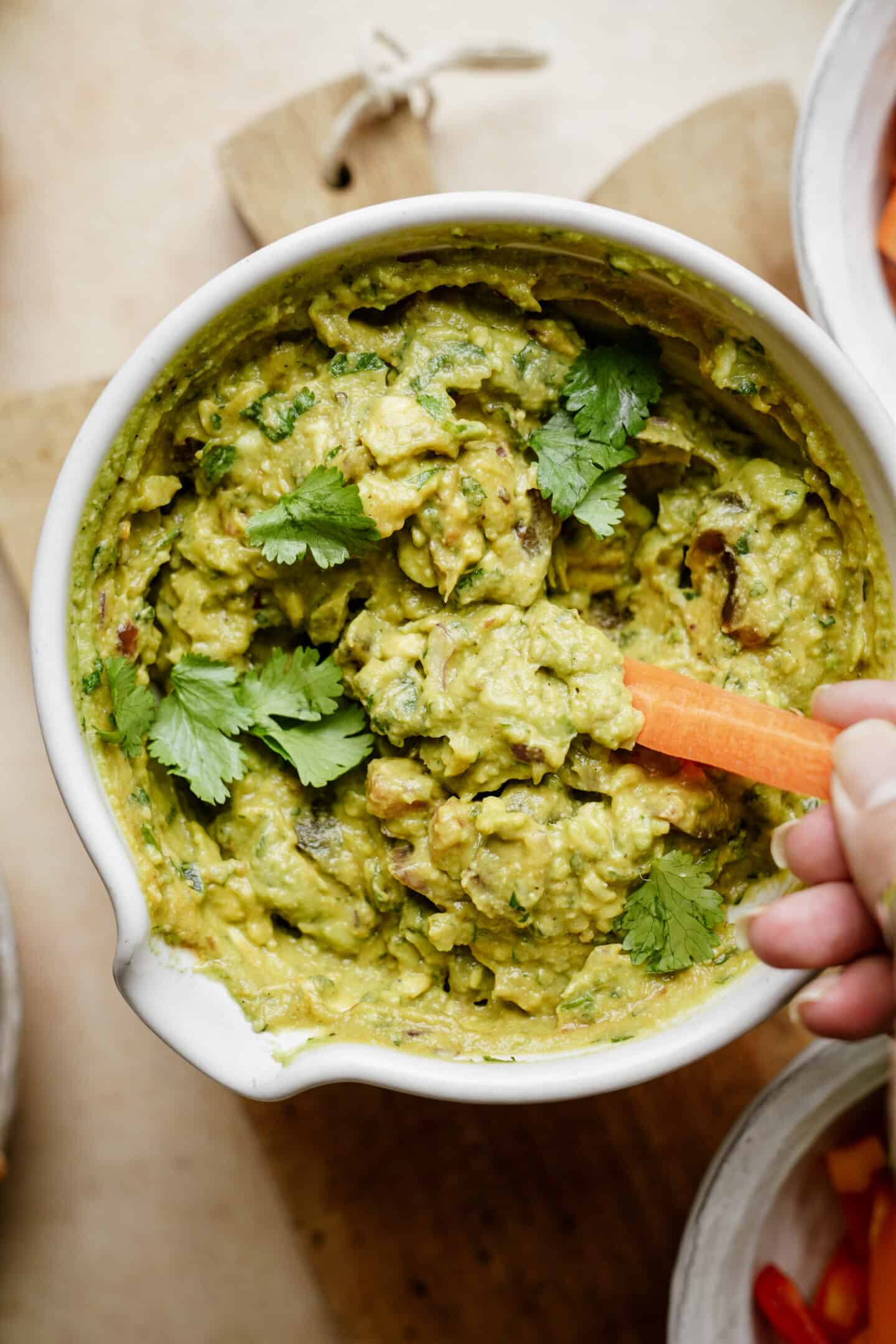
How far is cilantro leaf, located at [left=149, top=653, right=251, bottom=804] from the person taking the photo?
4.77ft

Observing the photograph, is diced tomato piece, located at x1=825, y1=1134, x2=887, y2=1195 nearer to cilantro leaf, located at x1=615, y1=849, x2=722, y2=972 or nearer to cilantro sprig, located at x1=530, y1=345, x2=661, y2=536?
cilantro leaf, located at x1=615, y1=849, x2=722, y2=972

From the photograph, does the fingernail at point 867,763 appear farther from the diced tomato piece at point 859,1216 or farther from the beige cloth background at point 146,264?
the beige cloth background at point 146,264

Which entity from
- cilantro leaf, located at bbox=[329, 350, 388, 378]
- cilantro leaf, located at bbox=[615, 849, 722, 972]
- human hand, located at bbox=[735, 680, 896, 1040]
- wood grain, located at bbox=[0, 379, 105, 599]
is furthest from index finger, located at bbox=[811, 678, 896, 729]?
wood grain, located at bbox=[0, 379, 105, 599]

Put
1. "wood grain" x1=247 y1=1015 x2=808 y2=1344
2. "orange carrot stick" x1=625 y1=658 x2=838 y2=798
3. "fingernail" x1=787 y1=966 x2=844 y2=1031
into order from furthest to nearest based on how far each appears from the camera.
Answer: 1. "wood grain" x1=247 y1=1015 x2=808 y2=1344
2. "orange carrot stick" x1=625 y1=658 x2=838 y2=798
3. "fingernail" x1=787 y1=966 x2=844 y2=1031

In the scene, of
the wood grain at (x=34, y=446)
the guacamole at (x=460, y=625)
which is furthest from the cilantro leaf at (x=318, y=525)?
the wood grain at (x=34, y=446)

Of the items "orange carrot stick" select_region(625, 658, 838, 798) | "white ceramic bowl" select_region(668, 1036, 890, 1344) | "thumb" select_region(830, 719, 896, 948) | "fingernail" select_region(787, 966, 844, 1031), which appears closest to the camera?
"thumb" select_region(830, 719, 896, 948)

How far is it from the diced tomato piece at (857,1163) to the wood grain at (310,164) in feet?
5.27

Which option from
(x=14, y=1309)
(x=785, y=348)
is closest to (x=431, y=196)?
(x=785, y=348)

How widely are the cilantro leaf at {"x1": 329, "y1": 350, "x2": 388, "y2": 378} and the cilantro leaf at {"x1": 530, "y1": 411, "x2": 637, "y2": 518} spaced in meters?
0.21

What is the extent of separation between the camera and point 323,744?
148 centimetres

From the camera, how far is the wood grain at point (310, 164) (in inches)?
69.7

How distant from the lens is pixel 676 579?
59.7 inches

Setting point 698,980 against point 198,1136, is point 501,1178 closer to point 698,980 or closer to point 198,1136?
point 198,1136

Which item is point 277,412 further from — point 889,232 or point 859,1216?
point 859,1216
